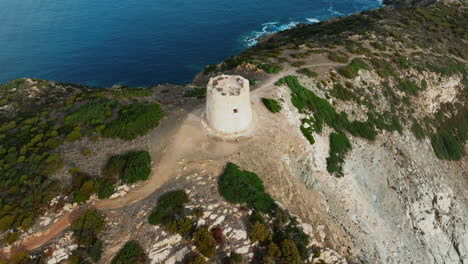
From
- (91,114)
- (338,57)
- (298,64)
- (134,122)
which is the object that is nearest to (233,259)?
(134,122)

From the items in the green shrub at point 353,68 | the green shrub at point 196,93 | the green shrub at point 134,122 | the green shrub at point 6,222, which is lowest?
the green shrub at point 6,222

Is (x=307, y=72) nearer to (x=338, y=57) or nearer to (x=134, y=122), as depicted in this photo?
(x=338, y=57)

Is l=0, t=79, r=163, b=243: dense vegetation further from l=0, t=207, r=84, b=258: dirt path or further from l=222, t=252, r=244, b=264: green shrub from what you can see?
l=222, t=252, r=244, b=264: green shrub

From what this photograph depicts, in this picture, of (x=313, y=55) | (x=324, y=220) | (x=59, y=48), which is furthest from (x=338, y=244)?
(x=59, y=48)

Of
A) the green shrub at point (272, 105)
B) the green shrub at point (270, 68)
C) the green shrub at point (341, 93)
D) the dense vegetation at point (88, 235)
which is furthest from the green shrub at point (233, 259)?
the green shrub at point (341, 93)

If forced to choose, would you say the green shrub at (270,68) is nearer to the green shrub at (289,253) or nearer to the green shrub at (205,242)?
the green shrub at (289,253)
